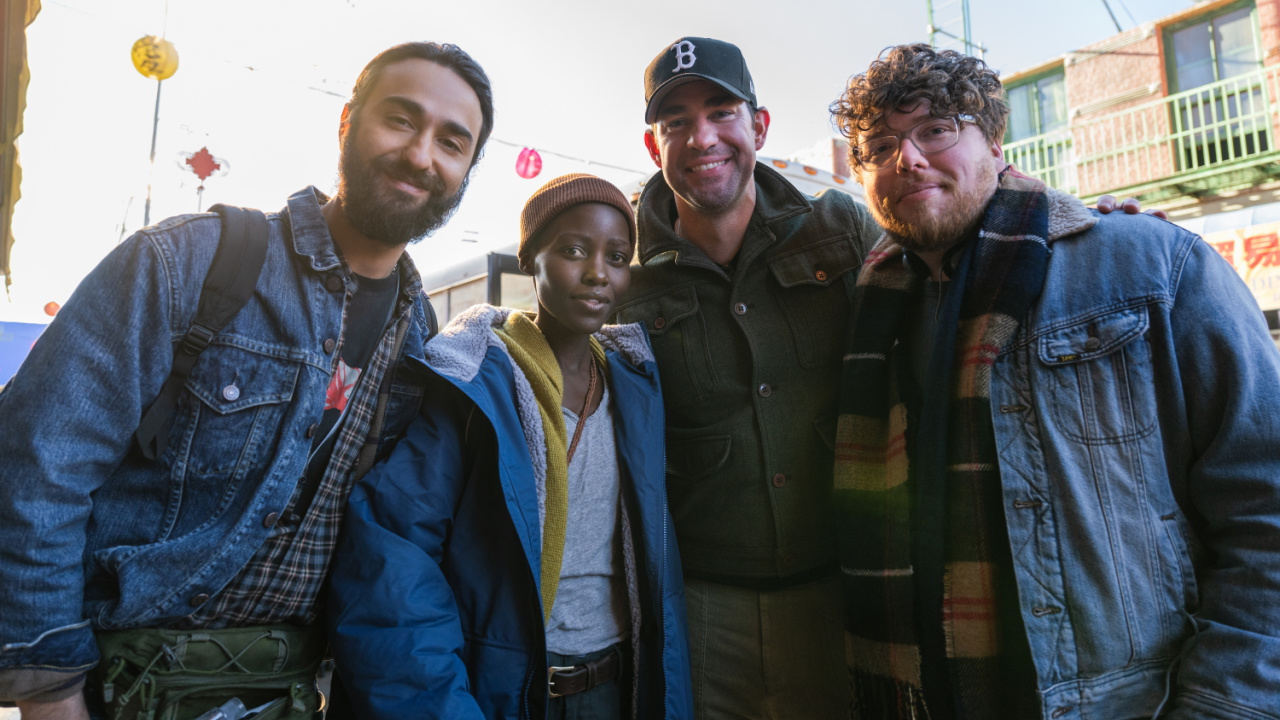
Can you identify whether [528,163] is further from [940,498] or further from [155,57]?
[940,498]

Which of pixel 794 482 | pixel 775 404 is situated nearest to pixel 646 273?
pixel 775 404

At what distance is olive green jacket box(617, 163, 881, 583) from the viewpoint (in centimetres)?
240

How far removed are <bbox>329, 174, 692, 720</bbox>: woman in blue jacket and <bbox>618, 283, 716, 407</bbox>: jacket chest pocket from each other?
173 millimetres

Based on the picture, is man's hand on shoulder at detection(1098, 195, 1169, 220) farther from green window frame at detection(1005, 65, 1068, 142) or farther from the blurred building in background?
green window frame at detection(1005, 65, 1068, 142)

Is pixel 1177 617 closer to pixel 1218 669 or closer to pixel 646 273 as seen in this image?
pixel 1218 669

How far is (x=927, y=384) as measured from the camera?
197cm

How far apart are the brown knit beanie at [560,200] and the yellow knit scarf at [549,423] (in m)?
0.32

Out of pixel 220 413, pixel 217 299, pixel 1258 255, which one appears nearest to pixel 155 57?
pixel 217 299

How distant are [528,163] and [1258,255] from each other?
10392mm

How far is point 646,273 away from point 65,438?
6.46ft

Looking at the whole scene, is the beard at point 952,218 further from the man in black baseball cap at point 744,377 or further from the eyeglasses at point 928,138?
the man in black baseball cap at point 744,377

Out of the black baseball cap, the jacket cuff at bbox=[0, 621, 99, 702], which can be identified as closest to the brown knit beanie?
the black baseball cap

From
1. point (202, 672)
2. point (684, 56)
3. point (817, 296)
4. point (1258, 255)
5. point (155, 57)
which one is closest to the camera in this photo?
point (202, 672)

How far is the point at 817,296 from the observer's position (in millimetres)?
2580
